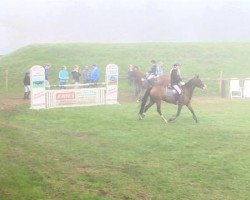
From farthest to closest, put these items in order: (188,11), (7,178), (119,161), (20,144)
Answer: (188,11)
(20,144)
(119,161)
(7,178)

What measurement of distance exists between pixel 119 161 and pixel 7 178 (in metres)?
3.53

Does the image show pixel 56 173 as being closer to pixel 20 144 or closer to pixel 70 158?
pixel 70 158

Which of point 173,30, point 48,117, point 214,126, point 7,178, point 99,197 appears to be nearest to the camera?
point 99,197

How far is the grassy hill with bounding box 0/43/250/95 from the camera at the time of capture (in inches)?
1543

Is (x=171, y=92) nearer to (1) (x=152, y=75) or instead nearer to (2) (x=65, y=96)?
(2) (x=65, y=96)

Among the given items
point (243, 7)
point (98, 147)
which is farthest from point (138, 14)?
point (98, 147)

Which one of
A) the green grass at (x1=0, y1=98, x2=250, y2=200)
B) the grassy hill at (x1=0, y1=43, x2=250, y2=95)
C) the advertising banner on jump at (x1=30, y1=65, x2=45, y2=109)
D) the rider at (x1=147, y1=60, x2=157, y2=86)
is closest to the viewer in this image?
Result: the green grass at (x1=0, y1=98, x2=250, y2=200)

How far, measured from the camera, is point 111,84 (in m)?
27.2

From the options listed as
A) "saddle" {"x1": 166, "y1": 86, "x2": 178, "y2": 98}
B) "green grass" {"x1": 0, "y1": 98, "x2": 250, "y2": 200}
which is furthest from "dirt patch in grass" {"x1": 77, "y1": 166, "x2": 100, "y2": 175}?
"saddle" {"x1": 166, "y1": 86, "x2": 178, "y2": 98}

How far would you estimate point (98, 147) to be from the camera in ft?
51.3

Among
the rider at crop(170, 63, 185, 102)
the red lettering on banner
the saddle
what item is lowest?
the red lettering on banner

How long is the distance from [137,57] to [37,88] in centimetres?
1847

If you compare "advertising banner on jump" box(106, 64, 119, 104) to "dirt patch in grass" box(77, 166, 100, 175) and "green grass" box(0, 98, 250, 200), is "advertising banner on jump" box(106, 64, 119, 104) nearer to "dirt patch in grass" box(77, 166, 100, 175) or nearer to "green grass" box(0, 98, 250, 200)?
"green grass" box(0, 98, 250, 200)

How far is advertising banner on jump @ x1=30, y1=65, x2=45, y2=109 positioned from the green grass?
227 cm
